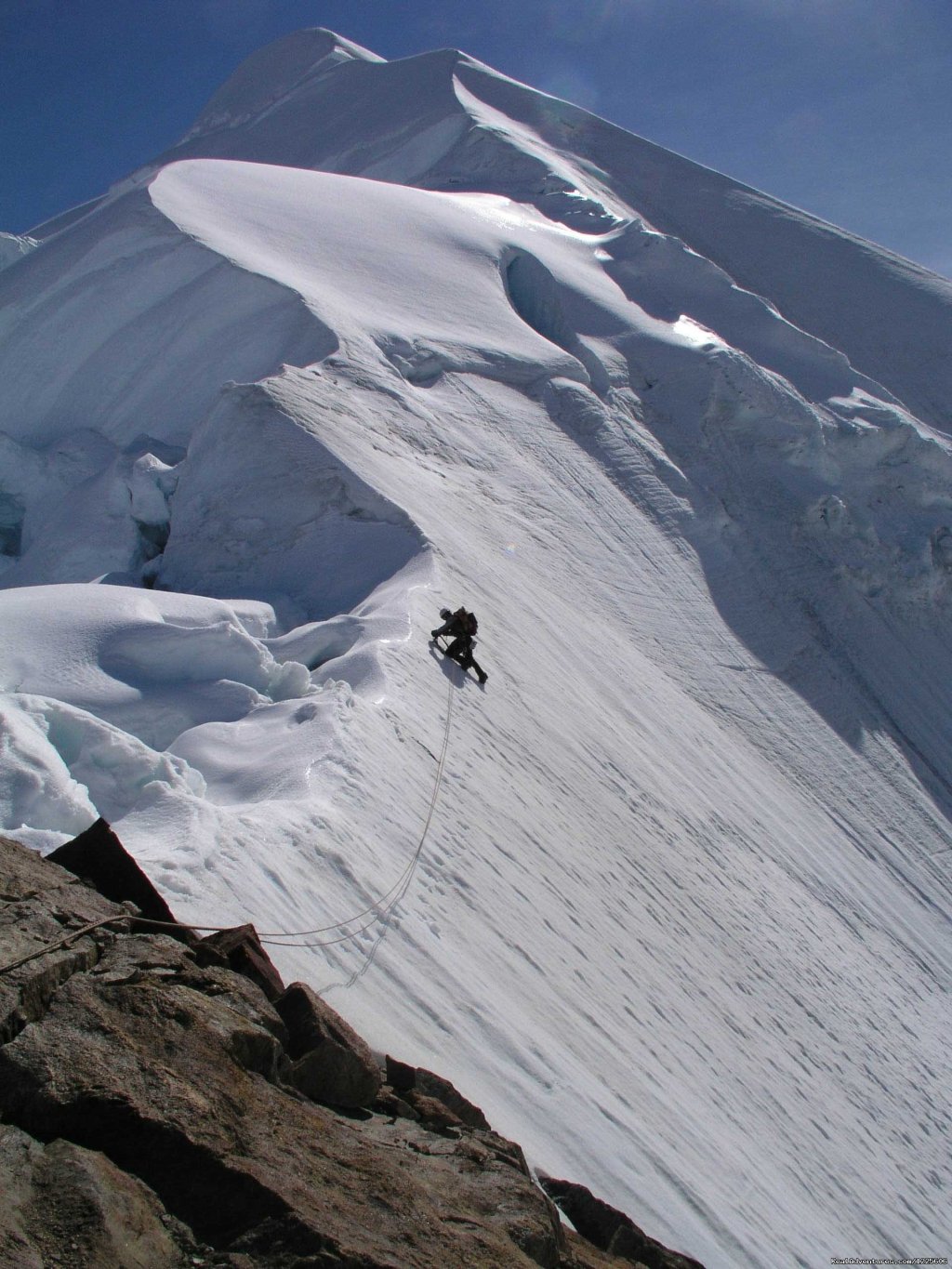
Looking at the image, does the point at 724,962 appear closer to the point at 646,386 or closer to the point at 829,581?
the point at 829,581

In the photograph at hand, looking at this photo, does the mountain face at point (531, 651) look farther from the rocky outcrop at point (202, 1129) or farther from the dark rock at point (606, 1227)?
the rocky outcrop at point (202, 1129)

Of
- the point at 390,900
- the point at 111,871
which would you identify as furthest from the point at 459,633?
the point at 111,871

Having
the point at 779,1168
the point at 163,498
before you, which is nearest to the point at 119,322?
the point at 163,498

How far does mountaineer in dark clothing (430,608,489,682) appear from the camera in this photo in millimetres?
10734

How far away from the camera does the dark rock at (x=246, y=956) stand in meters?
4.81

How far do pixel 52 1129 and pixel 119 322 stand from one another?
57.3ft

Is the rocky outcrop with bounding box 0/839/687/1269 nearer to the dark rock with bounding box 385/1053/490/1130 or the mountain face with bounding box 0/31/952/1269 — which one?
the dark rock with bounding box 385/1053/490/1130

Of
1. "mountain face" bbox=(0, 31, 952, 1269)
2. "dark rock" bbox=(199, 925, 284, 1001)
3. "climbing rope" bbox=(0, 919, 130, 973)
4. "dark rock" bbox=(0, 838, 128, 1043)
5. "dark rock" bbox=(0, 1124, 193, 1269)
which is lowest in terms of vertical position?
"dark rock" bbox=(0, 1124, 193, 1269)

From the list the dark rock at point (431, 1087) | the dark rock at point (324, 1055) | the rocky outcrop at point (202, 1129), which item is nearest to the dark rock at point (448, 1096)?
the dark rock at point (431, 1087)

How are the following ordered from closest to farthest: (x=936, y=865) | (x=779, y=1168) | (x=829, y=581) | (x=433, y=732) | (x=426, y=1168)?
1. (x=426, y=1168)
2. (x=779, y=1168)
3. (x=433, y=732)
4. (x=936, y=865)
5. (x=829, y=581)

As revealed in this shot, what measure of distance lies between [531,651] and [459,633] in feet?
7.63

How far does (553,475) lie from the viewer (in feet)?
63.0

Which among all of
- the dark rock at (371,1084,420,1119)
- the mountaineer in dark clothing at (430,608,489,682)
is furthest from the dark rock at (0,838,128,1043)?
the mountaineer in dark clothing at (430,608,489,682)

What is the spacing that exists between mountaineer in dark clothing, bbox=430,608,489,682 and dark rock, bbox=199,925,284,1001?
589 centimetres
